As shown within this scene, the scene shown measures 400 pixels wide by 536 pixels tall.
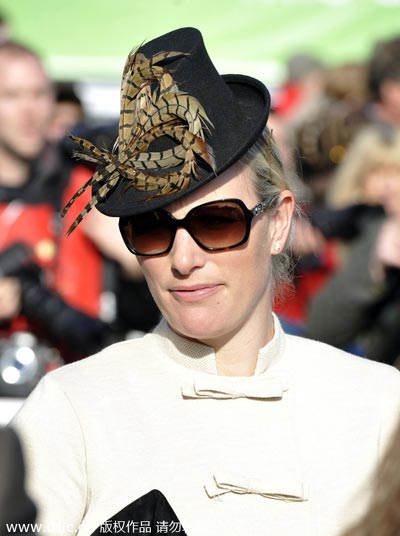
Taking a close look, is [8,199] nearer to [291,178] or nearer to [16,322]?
[16,322]

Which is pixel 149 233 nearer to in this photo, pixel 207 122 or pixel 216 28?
pixel 207 122

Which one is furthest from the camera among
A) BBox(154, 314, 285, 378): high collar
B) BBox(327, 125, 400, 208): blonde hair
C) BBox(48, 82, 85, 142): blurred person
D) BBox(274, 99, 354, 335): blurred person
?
BBox(48, 82, 85, 142): blurred person

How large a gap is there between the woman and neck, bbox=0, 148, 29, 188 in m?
2.44

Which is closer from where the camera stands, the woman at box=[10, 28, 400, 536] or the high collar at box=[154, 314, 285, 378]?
the woman at box=[10, 28, 400, 536]

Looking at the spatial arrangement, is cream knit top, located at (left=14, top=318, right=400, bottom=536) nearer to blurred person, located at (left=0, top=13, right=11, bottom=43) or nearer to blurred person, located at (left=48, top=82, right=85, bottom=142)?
blurred person, located at (left=48, top=82, right=85, bottom=142)

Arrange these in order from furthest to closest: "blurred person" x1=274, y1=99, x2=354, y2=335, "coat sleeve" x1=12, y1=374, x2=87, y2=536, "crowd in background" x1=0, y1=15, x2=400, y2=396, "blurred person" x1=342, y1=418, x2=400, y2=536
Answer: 1. "blurred person" x1=274, y1=99, x2=354, y2=335
2. "crowd in background" x1=0, y1=15, x2=400, y2=396
3. "coat sleeve" x1=12, y1=374, x2=87, y2=536
4. "blurred person" x1=342, y1=418, x2=400, y2=536

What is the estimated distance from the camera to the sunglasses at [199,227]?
252cm

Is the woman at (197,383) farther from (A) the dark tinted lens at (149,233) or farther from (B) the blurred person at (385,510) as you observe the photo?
(B) the blurred person at (385,510)

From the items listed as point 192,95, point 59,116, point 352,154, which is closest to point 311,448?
Answer: point 192,95

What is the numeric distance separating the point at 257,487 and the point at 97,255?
2565 mm

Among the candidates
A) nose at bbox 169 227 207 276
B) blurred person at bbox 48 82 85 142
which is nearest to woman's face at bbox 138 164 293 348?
nose at bbox 169 227 207 276

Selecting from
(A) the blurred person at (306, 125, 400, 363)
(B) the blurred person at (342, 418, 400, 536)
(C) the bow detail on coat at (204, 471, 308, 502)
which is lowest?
(A) the blurred person at (306, 125, 400, 363)

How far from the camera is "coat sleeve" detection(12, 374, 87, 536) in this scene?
237cm

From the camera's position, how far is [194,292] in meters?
2.56
